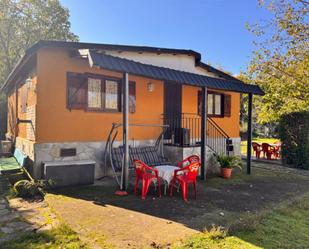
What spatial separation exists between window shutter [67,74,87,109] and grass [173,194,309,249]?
5.04 metres

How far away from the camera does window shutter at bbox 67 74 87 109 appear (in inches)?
283

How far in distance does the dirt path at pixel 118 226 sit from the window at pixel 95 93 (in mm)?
3184

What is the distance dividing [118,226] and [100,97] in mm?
4633

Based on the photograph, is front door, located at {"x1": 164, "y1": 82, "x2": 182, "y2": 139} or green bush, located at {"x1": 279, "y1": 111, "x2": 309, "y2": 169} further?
green bush, located at {"x1": 279, "y1": 111, "x2": 309, "y2": 169}

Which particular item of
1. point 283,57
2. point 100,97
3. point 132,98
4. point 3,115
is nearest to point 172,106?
point 132,98

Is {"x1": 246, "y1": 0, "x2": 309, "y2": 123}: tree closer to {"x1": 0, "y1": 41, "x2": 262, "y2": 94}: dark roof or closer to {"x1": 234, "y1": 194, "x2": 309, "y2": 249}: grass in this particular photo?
{"x1": 0, "y1": 41, "x2": 262, "y2": 94}: dark roof

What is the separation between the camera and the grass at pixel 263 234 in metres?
3.57

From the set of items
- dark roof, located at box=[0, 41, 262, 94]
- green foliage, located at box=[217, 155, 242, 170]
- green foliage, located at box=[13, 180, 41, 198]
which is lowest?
green foliage, located at box=[13, 180, 41, 198]

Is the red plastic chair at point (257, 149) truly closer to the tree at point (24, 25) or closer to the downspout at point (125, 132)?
the downspout at point (125, 132)

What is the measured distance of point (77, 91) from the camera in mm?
7324

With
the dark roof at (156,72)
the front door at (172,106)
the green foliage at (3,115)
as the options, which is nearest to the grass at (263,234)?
the dark roof at (156,72)

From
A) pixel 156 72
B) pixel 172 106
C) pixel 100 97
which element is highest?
pixel 156 72

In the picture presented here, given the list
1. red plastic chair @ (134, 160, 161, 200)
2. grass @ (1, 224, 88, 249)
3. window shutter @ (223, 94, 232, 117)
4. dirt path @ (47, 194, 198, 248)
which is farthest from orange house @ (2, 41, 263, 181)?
grass @ (1, 224, 88, 249)

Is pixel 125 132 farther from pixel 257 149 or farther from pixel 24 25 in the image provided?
pixel 24 25
